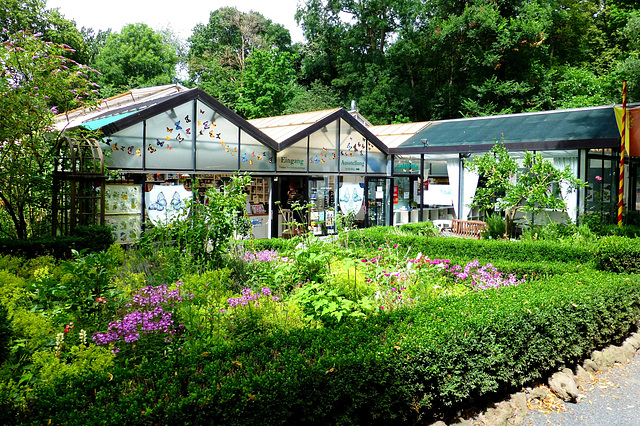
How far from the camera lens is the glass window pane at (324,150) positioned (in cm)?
1460

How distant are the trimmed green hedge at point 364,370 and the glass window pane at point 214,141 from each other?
8.03 m

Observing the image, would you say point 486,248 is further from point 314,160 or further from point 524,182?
point 314,160

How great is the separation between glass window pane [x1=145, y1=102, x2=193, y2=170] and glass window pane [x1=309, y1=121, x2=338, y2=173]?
4199 mm

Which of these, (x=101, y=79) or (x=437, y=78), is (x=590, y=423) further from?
(x=101, y=79)

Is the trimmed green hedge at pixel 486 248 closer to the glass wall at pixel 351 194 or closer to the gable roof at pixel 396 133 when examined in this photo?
the glass wall at pixel 351 194

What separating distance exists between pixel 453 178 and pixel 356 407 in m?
14.2

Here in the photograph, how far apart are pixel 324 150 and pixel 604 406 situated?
11206 mm

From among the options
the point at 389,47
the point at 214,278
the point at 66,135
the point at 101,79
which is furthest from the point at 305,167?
the point at 101,79

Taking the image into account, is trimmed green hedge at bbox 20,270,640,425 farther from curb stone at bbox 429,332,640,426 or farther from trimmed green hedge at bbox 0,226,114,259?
trimmed green hedge at bbox 0,226,114,259

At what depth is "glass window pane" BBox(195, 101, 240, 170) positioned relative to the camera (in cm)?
1166

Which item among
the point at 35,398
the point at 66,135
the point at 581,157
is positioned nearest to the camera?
the point at 35,398

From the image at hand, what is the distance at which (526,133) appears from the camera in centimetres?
1530

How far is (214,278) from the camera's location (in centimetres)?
569

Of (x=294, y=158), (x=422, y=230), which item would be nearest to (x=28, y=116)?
(x=294, y=158)
